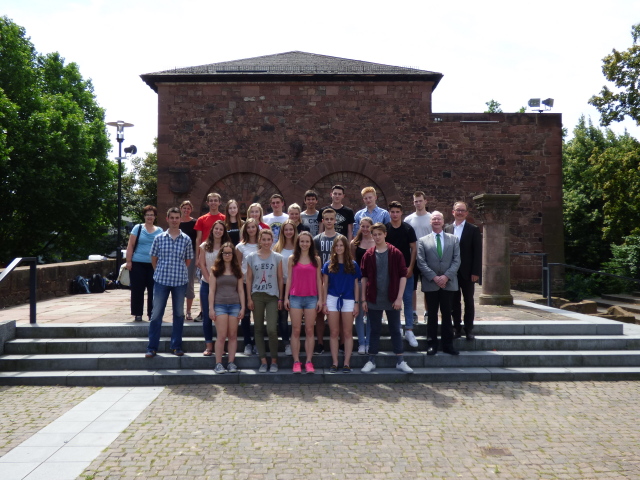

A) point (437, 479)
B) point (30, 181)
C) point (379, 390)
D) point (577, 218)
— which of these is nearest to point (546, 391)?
point (379, 390)

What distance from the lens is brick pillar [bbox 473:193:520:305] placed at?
9.64 metres

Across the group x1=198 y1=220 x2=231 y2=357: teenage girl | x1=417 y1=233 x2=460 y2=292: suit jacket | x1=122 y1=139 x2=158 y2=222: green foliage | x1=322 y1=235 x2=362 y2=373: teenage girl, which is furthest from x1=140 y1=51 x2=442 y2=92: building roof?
x1=122 y1=139 x2=158 y2=222: green foliage

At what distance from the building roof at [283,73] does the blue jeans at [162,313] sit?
1092cm

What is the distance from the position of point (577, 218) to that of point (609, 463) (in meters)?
29.5

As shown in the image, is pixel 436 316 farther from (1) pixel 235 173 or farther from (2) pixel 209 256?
(1) pixel 235 173

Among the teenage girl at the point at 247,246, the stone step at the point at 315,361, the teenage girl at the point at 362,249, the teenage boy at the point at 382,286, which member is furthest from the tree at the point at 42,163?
the teenage boy at the point at 382,286

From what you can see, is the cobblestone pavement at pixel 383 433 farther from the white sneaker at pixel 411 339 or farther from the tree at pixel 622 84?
the tree at pixel 622 84

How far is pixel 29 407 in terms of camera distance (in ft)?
18.1

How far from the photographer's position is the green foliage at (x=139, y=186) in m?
36.5

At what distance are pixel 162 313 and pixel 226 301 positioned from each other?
0.90m

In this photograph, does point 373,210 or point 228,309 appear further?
point 373,210

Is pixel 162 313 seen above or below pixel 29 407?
above

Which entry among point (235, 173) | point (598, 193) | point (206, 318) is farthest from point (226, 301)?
point (598, 193)

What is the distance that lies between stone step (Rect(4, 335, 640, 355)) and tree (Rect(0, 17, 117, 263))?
15977 mm
